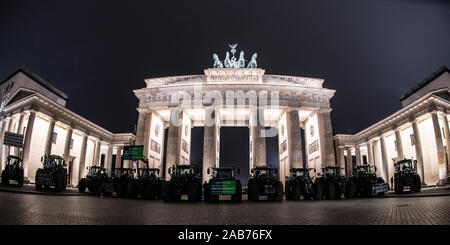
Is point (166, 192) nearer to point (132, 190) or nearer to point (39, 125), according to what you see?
point (132, 190)

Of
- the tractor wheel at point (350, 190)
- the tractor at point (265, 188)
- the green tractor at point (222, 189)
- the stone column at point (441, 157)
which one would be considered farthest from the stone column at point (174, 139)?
the stone column at point (441, 157)

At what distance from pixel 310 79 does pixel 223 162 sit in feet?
74.9

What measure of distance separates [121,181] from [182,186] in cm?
694

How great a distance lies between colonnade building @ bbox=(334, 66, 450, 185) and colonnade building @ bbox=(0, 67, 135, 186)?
40831mm

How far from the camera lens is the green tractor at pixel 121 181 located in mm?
18422

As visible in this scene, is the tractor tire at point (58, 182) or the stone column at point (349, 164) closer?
the tractor tire at point (58, 182)

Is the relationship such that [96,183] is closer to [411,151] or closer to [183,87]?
[183,87]

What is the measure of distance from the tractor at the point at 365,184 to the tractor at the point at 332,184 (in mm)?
610

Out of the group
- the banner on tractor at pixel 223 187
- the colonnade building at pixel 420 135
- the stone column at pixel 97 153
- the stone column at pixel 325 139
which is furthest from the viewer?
the stone column at pixel 97 153

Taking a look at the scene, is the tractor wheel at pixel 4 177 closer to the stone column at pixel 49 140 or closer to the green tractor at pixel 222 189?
the stone column at pixel 49 140

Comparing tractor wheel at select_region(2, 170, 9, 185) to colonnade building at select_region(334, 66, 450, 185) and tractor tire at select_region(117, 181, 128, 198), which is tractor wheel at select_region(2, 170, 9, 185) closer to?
tractor tire at select_region(117, 181, 128, 198)

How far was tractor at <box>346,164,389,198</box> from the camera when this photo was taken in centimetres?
1720
